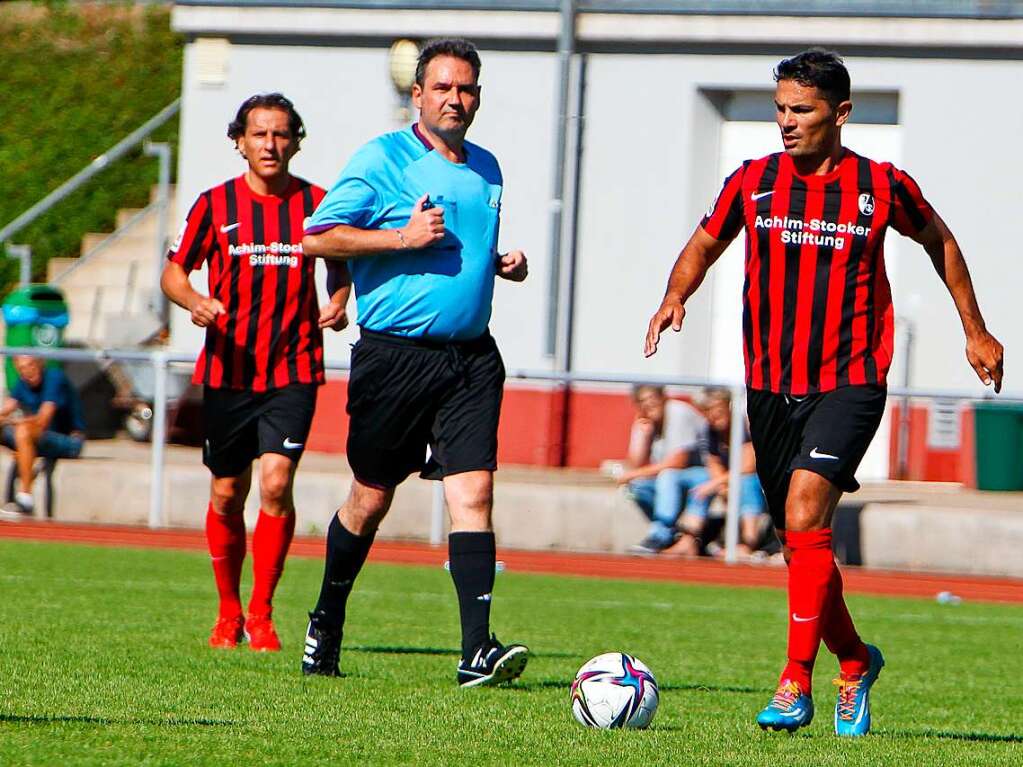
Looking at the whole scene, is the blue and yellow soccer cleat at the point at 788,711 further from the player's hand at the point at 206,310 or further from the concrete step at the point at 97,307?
the concrete step at the point at 97,307

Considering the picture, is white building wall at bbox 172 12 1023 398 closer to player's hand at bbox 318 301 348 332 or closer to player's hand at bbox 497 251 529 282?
player's hand at bbox 318 301 348 332

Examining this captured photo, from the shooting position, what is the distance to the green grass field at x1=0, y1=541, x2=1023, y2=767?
18.2 ft

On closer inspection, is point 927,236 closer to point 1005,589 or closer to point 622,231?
point 1005,589

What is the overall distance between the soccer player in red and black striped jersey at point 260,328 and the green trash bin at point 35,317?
12506mm

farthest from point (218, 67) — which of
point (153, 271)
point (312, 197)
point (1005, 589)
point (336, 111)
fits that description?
point (312, 197)

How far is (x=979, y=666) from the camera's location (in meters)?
9.17

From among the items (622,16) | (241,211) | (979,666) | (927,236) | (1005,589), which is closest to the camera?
(927,236)

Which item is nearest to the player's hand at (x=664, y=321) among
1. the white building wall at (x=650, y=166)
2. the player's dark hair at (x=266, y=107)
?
the player's dark hair at (x=266, y=107)

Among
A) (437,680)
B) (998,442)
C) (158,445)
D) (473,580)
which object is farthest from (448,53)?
(158,445)

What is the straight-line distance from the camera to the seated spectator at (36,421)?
1598 centimetres

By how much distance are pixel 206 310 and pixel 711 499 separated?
7383 millimetres

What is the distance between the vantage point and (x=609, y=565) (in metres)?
14.4

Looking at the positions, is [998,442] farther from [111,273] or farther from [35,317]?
[111,273]

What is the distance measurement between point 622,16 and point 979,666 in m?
11.7
